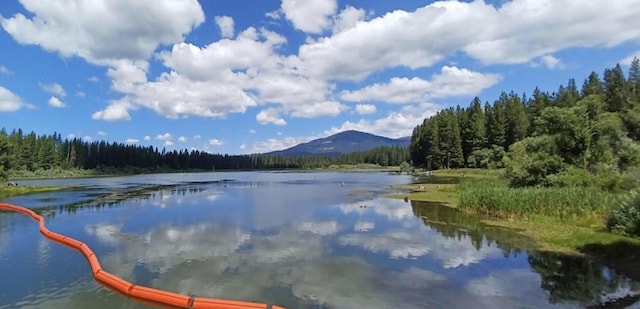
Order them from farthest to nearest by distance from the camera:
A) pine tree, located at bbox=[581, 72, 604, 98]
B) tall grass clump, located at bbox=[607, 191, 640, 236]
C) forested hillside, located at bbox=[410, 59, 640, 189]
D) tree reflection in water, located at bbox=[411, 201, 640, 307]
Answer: pine tree, located at bbox=[581, 72, 604, 98] < forested hillside, located at bbox=[410, 59, 640, 189] < tall grass clump, located at bbox=[607, 191, 640, 236] < tree reflection in water, located at bbox=[411, 201, 640, 307]

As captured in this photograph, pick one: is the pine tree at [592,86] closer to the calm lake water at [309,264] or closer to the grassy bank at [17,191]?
the calm lake water at [309,264]

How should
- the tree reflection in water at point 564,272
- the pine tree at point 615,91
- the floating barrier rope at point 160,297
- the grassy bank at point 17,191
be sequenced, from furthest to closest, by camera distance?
the pine tree at point 615,91 < the grassy bank at point 17,191 < the tree reflection in water at point 564,272 < the floating barrier rope at point 160,297

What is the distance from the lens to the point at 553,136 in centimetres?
4416

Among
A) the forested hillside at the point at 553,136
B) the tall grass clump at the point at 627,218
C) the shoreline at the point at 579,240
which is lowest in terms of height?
the shoreline at the point at 579,240

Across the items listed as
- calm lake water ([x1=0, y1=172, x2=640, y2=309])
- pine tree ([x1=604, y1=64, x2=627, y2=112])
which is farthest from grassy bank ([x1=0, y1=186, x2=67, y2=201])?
pine tree ([x1=604, y1=64, x2=627, y2=112])

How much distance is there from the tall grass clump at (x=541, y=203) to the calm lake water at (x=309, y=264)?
232 centimetres

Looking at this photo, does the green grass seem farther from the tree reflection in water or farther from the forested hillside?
the forested hillside

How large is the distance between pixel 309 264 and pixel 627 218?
17.7m

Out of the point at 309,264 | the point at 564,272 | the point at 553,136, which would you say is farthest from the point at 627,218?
the point at 553,136

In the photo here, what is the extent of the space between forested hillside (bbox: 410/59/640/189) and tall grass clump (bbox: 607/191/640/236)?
43.4ft

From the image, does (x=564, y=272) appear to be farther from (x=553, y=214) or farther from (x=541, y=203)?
(x=541, y=203)

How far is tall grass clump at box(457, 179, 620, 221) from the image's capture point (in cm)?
2919

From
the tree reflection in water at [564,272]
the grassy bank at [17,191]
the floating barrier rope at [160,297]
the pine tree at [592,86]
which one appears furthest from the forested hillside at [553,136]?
the grassy bank at [17,191]

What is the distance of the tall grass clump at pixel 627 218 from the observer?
75.0 ft
